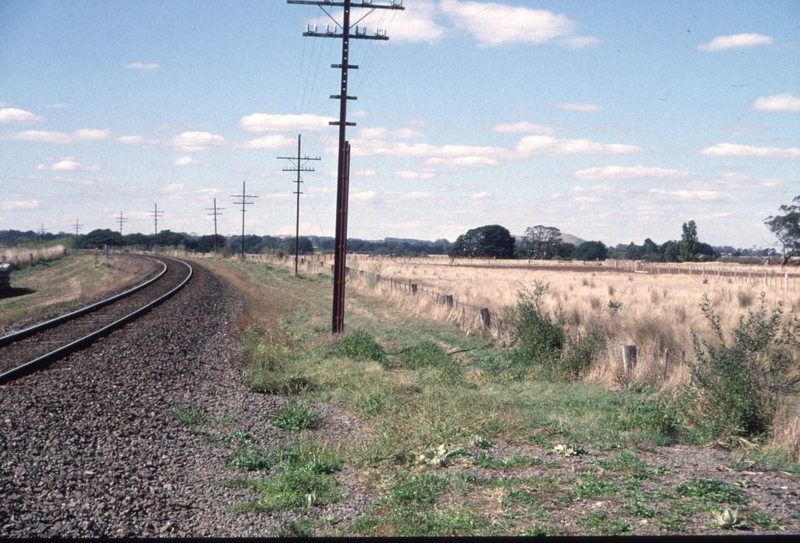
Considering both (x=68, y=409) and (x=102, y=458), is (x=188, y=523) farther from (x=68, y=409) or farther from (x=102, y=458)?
(x=68, y=409)

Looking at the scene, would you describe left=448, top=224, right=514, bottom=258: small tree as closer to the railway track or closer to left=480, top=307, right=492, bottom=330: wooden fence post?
the railway track

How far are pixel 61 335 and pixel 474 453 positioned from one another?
13.3 m

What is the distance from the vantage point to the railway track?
13.1 m

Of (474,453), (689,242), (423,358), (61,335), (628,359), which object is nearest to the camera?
(474,453)

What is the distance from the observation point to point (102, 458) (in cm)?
747

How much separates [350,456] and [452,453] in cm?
112

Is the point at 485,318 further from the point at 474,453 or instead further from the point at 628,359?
the point at 474,453

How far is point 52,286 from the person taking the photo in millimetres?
43594

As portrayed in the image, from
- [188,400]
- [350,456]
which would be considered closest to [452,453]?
[350,456]

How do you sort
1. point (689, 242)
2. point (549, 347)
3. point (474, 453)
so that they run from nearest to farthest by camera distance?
point (474, 453) < point (549, 347) < point (689, 242)

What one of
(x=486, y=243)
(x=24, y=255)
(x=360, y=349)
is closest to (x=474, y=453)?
(x=360, y=349)

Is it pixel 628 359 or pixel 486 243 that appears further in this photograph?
pixel 486 243

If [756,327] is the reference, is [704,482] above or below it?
below

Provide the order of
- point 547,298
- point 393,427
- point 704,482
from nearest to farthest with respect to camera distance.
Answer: point 704,482
point 393,427
point 547,298
